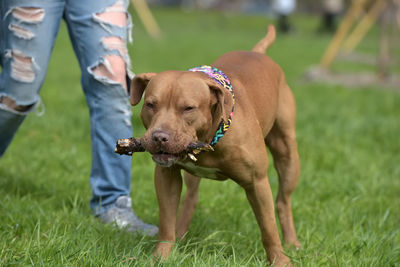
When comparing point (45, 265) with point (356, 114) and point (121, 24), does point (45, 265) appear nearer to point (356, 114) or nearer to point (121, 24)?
point (121, 24)

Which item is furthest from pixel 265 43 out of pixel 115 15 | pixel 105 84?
pixel 105 84

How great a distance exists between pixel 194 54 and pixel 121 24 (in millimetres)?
10426

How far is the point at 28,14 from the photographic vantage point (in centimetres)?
331

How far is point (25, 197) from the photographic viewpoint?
367 cm

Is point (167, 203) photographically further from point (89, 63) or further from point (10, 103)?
point (10, 103)

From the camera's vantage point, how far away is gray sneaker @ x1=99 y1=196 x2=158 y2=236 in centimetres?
336

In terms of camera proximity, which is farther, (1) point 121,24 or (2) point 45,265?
(1) point 121,24

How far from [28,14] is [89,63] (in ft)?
1.52

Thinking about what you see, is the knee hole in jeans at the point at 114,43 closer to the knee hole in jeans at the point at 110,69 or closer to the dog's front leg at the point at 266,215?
the knee hole in jeans at the point at 110,69

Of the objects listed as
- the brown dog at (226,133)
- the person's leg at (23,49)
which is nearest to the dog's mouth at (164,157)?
the brown dog at (226,133)

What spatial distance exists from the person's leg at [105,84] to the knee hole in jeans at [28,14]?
0.20 m

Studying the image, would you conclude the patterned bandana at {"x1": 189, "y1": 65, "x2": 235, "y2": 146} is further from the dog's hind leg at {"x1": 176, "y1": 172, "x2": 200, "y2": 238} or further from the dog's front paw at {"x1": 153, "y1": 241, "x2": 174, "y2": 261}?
the dog's hind leg at {"x1": 176, "y1": 172, "x2": 200, "y2": 238}

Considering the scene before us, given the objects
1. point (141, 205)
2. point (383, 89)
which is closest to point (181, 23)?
point (383, 89)

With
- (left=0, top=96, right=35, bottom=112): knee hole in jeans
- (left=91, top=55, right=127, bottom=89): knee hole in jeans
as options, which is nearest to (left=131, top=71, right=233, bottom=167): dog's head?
(left=91, top=55, right=127, bottom=89): knee hole in jeans
